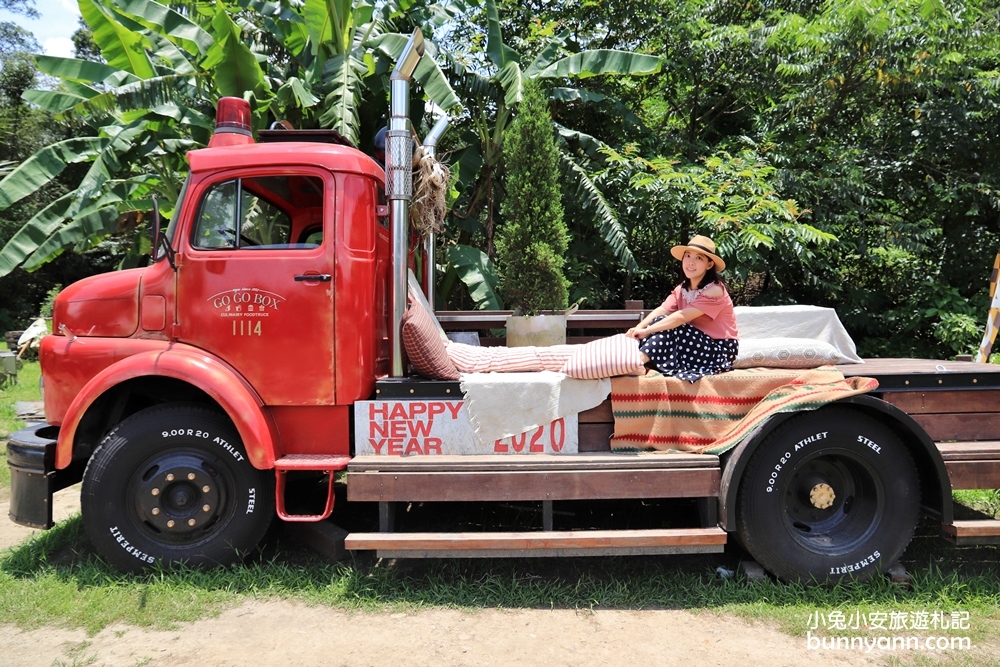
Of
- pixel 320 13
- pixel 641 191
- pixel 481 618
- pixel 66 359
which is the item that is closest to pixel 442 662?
pixel 481 618

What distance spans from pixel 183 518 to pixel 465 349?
6.36ft

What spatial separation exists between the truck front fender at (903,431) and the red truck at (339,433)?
0.01m

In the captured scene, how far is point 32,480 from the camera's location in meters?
3.73

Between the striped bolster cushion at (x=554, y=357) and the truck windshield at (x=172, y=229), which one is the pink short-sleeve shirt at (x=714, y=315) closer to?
the striped bolster cushion at (x=554, y=357)

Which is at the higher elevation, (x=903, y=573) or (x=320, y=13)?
(x=320, y=13)

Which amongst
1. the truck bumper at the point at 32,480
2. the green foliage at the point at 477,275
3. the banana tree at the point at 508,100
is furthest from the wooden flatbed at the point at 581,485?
the banana tree at the point at 508,100

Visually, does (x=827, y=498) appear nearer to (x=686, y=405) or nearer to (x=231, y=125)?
(x=686, y=405)

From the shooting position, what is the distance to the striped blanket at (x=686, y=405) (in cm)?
360

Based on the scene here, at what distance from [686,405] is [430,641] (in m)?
1.81

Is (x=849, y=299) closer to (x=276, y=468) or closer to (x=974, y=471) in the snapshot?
(x=974, y=471)

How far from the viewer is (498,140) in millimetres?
8922

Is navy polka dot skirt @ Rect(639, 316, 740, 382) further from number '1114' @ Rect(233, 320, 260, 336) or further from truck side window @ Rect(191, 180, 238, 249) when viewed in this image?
truck side window @ Rect(191, 180, 238, 249)

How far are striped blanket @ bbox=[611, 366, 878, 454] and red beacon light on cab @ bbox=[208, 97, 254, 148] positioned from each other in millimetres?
2731

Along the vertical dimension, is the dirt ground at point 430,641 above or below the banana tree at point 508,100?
below
